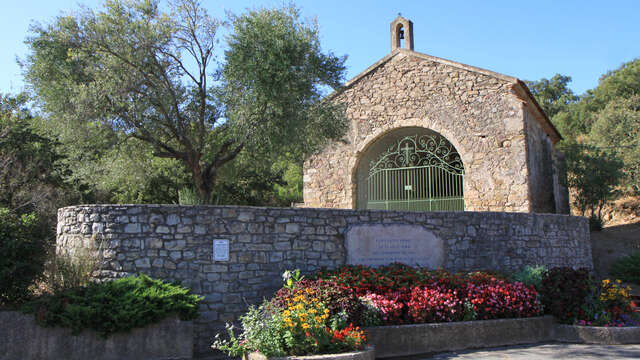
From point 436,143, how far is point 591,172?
5.33m

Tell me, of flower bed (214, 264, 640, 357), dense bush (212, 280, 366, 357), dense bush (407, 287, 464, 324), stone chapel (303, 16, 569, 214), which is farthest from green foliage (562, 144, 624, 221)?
dense bush (212, 280, 366, 357)

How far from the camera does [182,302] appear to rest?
21.5ft

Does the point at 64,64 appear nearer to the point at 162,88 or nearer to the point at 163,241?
the point at 162,88

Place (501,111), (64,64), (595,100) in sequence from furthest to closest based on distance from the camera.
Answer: (595,100) → (501,111) → (64,64)

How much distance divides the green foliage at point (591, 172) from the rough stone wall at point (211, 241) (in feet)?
30.2

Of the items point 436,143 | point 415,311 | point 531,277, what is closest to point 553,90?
point 436,143

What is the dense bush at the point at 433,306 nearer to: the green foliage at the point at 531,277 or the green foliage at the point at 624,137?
the green foliage at the point at 531,277

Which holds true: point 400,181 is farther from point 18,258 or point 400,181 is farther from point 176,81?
point 18,258

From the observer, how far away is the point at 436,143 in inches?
585

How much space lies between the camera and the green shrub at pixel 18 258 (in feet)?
21.7

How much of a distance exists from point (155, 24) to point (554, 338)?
921 cm

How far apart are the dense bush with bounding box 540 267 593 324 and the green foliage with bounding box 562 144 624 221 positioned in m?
8.53

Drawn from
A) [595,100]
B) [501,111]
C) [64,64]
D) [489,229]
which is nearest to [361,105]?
[501,111]

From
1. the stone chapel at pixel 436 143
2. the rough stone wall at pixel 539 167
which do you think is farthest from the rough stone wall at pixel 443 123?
the rough stone wall at pixel 539 167
